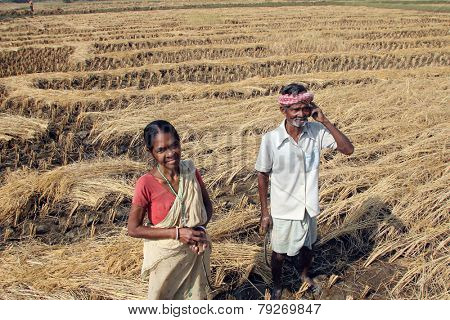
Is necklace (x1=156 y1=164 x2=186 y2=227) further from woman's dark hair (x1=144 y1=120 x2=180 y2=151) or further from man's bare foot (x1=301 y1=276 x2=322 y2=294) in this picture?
man's bare foot (x1=301 y1=276 x2=322 y2=294)

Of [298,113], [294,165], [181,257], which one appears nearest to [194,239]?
[181,257]

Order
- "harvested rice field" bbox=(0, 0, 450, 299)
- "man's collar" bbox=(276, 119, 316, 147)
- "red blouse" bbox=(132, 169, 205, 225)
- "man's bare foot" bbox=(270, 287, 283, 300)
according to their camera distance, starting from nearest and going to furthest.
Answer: "red blouse" bbox=(132, 169, 205, 225) < "man's collar" bbox=(276, 119, 316, 147) < "man's bare foot" bbox=(270, 287, 283, 300) < "harvested rice field" bbox=(0, 0, 450, 299)

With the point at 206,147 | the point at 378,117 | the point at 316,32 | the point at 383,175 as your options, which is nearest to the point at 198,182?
the point at 383,175

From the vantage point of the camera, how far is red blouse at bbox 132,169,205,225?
6.39 ft

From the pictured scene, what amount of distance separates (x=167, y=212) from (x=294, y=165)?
783 mm

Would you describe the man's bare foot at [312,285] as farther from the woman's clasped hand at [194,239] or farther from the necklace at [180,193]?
the necklace at [180,193]

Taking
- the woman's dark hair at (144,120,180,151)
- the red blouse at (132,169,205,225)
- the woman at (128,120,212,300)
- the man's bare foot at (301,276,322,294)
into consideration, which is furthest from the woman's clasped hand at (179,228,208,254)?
the man's bare foot at (301,276,322,294)

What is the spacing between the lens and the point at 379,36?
582 inches

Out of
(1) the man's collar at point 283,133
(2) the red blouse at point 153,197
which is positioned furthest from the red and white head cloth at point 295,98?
(2) the red blouse at point 153,197

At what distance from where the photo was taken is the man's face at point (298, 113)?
7.47ft

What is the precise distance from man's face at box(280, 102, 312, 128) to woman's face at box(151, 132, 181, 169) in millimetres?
664

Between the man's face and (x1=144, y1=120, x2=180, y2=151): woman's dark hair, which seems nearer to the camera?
(x1=144, y1=120, x2=180, y2=151): woman's dark hair

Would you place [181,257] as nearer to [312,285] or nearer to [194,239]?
[194,239]

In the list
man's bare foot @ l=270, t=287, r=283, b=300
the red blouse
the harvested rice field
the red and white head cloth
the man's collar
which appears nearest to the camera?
the red blouse
